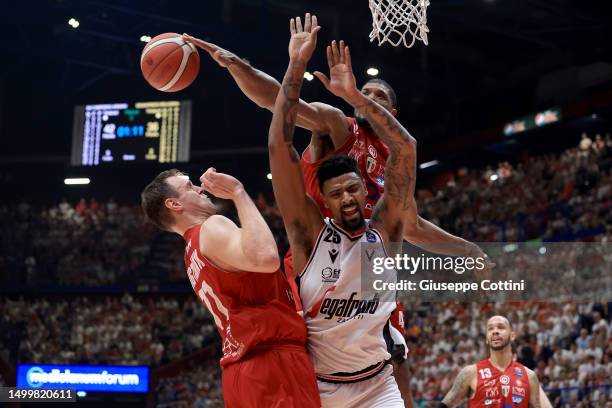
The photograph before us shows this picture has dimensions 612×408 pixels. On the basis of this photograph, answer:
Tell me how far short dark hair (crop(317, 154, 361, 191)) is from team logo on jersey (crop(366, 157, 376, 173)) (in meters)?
1.07

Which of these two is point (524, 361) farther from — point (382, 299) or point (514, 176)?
point (382, 299)

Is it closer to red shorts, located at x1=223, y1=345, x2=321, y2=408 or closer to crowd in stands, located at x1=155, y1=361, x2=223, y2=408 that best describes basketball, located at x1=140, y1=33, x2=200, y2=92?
red shorts, located at x1=223, y1=345, x2=321, y2=408

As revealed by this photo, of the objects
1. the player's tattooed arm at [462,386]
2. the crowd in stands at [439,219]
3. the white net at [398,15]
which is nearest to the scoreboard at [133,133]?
the crowd in stands at [439,219]

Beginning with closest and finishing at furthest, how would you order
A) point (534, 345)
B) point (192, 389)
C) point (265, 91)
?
point (265, 91)
point (534, 345)
point (192, 389)

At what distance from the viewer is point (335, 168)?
3752mm

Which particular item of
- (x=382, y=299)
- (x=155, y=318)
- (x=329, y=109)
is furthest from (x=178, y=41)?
(x=155, y=318)

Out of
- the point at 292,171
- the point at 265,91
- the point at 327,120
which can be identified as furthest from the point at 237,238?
the point at 327,120

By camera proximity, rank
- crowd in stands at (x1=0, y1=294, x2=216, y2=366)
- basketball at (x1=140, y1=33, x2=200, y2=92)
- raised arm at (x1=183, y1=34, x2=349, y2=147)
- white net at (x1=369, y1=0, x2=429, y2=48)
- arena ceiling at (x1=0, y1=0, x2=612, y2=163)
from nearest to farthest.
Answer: raised arm at (x1=183, y1=34, x2=349, y2=147), basketball at (x1=140, y1=33, x2=200, y2=92), white net at (x1=369, y1=0, x2=429, y2=48), arena ceiling at (x1=0, y1=0, x2=612, y2=163), crowd in stands at (x1=0, y1=294, x2=216, y2=366)

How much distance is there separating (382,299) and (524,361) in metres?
8.93

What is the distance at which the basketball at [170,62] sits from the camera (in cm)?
516

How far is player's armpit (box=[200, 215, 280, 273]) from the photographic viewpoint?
341 cm

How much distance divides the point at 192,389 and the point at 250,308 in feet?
45.9

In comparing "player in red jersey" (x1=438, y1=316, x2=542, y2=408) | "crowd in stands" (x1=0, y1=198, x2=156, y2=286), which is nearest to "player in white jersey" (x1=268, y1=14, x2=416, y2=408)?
"player in red jersey" (x1=438, y1=316, x2=542, y2=408)

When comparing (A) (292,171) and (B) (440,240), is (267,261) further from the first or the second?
(B) (440,240)
